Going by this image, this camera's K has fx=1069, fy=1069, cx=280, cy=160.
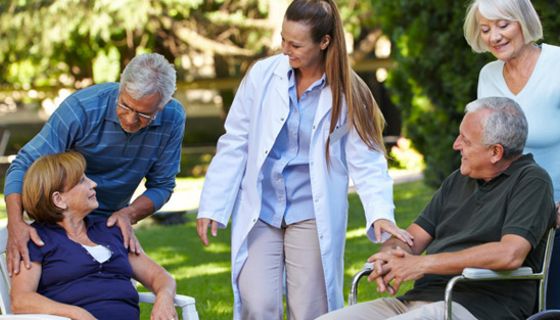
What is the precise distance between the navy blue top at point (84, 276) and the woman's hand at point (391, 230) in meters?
0.96

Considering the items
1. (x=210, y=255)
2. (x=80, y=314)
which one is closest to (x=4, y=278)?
(x=80, y=314)

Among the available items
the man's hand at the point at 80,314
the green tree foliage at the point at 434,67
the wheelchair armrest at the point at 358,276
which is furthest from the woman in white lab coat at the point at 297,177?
the green tree foliage at the point at 434,67

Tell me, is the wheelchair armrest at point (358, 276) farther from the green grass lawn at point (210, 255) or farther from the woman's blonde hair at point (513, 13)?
the green grass lawn at point (210, 255)

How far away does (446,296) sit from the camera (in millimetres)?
3492

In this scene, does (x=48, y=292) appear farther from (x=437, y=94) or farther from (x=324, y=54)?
(x=437, y=94)

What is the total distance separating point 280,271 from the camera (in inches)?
166

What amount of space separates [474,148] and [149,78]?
3.88 ft

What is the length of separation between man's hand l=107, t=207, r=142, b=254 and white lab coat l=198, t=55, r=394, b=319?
0.30 metres

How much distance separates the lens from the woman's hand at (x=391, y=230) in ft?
13.0

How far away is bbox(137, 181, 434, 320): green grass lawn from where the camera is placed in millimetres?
6522

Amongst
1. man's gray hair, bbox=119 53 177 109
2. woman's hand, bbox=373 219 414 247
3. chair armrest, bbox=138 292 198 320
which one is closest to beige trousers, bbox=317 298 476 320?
woman's hand, bbox=373 219 414 247

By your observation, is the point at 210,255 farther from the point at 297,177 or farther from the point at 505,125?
the point at 505,125

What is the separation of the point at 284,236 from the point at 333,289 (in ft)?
0.94

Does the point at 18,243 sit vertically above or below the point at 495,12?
below
